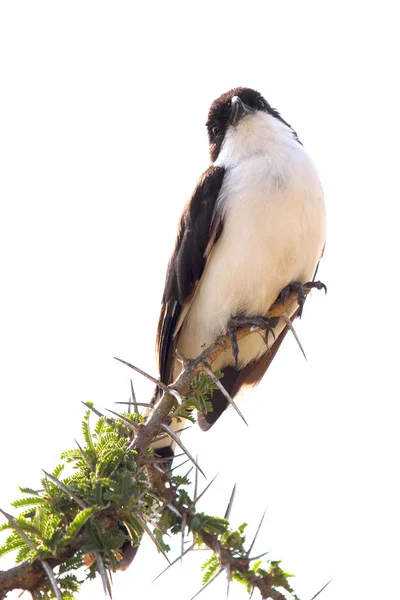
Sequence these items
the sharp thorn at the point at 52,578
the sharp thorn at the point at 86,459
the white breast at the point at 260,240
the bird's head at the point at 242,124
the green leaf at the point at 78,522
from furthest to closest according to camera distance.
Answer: the bird's head at the point at 242,124 < the white breast at the point at 260,240 < the sharp thorn at the point at 86,459 < the green leaf at the point at 78,522 < the sharp thorn at the point at 52,578

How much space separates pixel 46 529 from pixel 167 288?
3.25 m

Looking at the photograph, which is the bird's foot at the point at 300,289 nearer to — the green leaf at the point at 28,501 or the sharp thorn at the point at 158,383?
the sharp thorn at the point at 158,383

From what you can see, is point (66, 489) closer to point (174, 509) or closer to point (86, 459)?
point (86, 459)

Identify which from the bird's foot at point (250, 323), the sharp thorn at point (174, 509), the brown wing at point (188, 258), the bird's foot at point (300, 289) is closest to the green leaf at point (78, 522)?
the sharp thorn at point (174, 509)

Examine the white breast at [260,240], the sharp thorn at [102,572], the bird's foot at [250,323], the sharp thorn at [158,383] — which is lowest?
the sharp thorn at [102,572]

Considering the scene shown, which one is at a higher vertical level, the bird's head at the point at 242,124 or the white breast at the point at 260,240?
the bird's head at the point at 242,124

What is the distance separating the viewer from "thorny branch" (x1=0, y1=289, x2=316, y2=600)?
9.48ft

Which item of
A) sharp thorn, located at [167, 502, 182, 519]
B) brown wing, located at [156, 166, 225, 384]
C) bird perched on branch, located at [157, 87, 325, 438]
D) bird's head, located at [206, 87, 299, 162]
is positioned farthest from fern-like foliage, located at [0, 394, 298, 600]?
bird's head, located at [206, 87, 299, 162]

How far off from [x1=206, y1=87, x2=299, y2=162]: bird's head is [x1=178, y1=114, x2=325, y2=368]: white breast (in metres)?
0.38

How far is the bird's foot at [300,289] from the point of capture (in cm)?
538

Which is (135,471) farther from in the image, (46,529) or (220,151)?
(220,151)

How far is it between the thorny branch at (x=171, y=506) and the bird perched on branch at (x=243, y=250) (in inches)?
30.7

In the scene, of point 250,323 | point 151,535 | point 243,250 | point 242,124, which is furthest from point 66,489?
point 242,124

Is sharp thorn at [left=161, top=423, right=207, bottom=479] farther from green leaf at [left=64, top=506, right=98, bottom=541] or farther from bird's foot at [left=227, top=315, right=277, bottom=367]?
bird's foot at [left=227, top=315, right=277, bottom=367]
